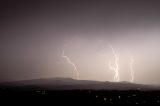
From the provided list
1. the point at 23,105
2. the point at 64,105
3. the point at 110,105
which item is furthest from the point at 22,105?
the point at 110,105

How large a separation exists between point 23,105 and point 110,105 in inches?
964

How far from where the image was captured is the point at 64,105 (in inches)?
2653

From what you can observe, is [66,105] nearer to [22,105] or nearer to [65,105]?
[65,105]

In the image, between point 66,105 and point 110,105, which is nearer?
point 66,105

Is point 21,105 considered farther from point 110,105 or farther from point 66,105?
point 110,105

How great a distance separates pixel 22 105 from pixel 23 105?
280 mm

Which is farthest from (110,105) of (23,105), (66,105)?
(23,105)

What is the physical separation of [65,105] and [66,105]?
269mm

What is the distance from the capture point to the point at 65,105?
221 ft

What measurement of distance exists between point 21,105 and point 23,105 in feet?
1.84

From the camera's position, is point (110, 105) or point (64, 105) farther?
point (110, 105)

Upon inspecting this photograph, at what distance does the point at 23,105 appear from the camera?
6475 cm

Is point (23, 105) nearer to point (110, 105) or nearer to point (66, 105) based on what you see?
point (66, 105)

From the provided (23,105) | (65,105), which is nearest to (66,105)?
(65,105)
